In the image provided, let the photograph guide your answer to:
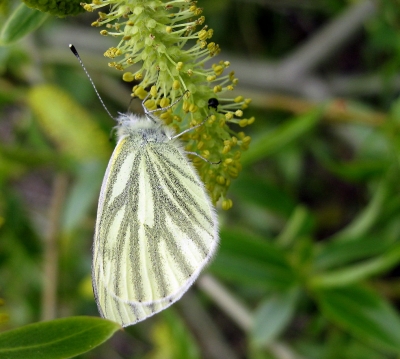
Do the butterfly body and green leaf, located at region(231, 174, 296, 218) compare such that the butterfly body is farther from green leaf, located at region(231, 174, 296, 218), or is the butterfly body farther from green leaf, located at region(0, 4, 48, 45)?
green leaf, located at region(231, 174, 296, 218)

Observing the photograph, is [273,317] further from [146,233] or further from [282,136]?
[146,233]

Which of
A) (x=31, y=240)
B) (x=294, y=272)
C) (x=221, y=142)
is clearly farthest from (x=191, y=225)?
(x=31, y=240)

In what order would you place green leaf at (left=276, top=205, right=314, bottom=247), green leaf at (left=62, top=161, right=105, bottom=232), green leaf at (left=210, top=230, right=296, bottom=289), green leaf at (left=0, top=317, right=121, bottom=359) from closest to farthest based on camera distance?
1. green leaf at (left=0, top=317, right=121, bottom=359)
2. green leaf at (left=210, top=230, right=296, bottom=289)
3. green leaf at (left=276, top=205, right=314, bottom=247)
4. green leaf at (left=62, top=161, right=105, bottom=232)

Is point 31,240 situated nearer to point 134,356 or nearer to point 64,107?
point 64,107

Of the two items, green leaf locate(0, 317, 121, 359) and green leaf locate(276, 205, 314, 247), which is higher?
green leaf locate(0, 317, 121, 359)

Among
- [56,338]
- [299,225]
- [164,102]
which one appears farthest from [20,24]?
[299,225]

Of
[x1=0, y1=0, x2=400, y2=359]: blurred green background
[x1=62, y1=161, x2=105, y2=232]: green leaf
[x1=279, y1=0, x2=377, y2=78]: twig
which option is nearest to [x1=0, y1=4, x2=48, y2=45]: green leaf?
[x1=0, y1=0, x2=400, y2=359]: blurred green background
